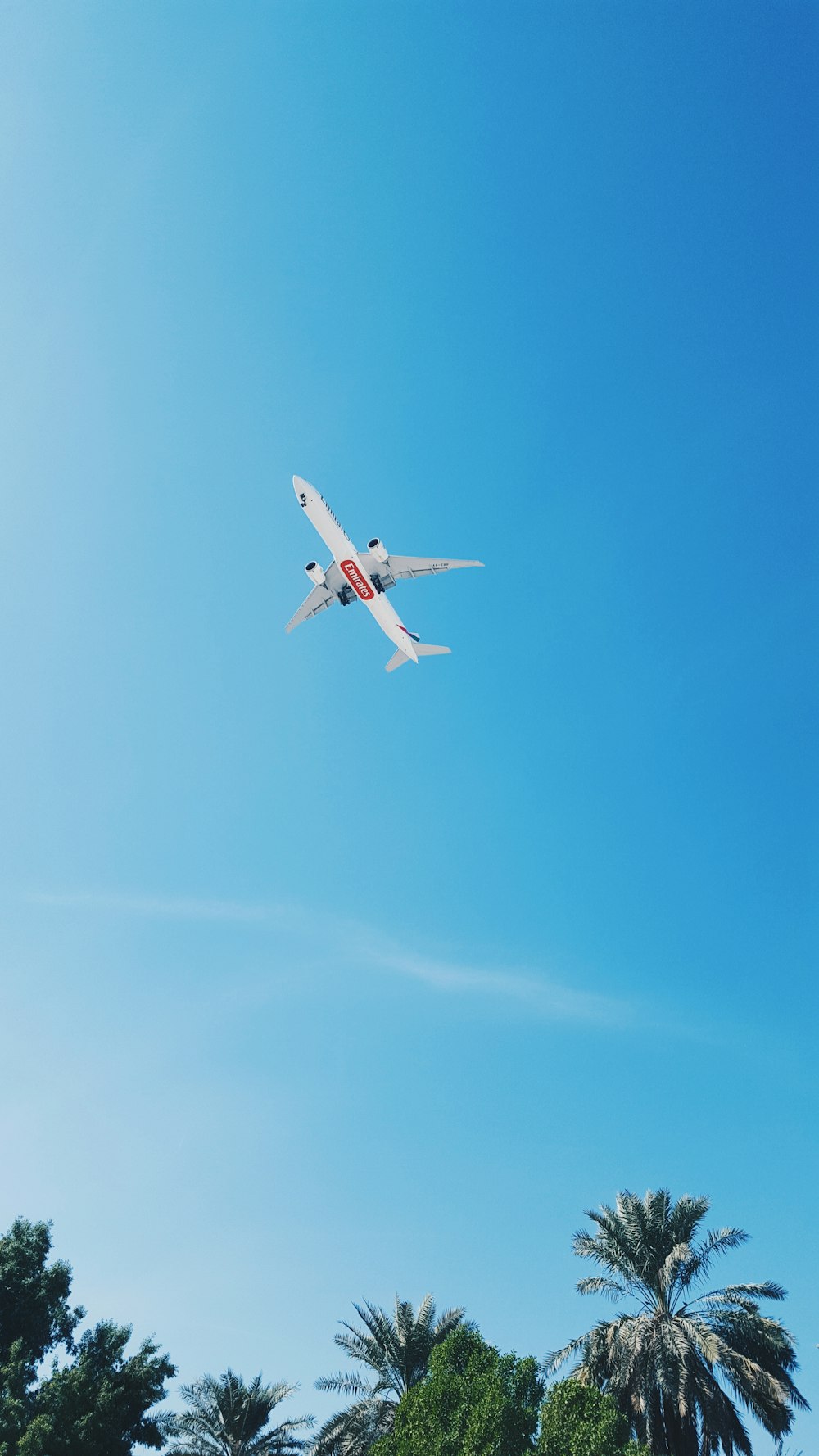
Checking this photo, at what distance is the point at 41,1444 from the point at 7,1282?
7.10 metres

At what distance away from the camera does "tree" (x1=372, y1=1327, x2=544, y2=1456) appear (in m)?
20.2

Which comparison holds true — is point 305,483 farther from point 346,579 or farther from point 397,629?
point 397,629

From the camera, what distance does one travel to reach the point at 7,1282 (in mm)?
31203

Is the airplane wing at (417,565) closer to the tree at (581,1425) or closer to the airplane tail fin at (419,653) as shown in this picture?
the airplane tail fin at (419,653)

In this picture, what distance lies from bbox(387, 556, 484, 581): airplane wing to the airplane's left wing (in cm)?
329

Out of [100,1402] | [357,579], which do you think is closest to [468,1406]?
[100,1402]

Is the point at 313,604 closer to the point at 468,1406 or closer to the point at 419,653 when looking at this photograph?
the point at 419,653

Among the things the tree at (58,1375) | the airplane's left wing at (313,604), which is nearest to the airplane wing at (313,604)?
the airplane's left wing at (313,604)

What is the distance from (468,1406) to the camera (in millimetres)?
21156

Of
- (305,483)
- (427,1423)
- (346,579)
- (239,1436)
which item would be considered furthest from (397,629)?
(239,1436)

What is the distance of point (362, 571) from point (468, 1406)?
2708 cm

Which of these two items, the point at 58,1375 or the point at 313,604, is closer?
the point at 58,1375

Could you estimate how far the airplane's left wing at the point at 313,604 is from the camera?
38656 mm

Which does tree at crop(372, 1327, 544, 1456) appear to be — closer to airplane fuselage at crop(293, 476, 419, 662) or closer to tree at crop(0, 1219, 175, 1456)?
tree at crop(0, 1219, 175, 1456)
